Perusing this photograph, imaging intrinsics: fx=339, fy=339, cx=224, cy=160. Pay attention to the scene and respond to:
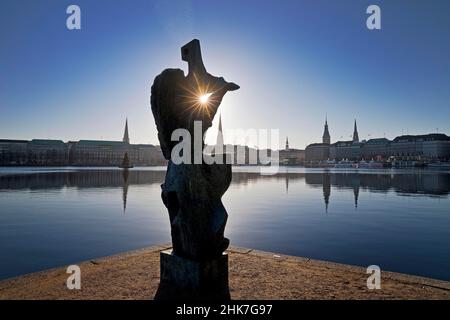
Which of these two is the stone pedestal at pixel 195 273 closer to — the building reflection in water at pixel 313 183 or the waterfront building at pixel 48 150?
the building reflection in water at pixel 313 183

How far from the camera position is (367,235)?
1152cm

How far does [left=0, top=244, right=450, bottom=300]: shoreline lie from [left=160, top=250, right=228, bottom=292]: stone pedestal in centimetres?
24

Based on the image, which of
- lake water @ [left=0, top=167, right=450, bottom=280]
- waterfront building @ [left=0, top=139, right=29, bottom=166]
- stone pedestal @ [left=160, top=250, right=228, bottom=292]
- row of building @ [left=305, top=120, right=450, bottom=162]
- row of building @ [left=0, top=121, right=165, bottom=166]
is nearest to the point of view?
stone pedestal @ [left=160, top=250, right=228, bottom=292]

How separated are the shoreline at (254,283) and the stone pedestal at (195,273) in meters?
0.24

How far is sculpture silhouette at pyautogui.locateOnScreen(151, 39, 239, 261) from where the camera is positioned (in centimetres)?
598

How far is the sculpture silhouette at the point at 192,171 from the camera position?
235 inches

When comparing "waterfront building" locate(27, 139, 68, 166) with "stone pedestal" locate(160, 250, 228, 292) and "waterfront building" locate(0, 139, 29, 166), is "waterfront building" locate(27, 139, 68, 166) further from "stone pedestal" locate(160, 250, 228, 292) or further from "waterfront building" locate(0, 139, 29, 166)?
"stone pedestal" locate(160, 250, 228, 292)

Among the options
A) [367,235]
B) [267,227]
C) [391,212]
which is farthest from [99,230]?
[391,212]

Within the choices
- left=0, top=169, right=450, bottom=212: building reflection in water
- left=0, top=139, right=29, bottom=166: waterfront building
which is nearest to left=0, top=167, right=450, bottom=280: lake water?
left=0, top=169, right=450, bottom=212: building reflection in water

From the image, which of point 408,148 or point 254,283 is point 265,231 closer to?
point 254,283

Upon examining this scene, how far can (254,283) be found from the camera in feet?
20.1

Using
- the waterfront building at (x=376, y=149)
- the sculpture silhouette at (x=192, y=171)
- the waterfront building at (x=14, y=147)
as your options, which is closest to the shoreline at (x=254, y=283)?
the sculpture silhouette at (x=192, y=171)

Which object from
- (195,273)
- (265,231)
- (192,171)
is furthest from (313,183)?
(195,273)
